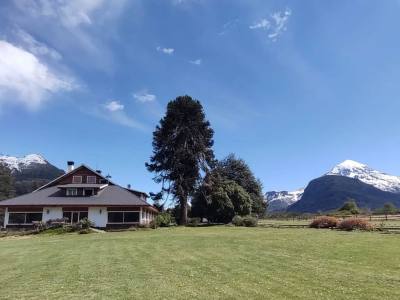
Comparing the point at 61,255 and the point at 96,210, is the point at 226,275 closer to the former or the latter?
the point at 61,255

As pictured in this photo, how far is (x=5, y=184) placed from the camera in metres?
131

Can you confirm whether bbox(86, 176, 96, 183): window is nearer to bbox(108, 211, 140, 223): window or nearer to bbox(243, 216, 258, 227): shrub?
bbox(108, 211, 140, 223): window

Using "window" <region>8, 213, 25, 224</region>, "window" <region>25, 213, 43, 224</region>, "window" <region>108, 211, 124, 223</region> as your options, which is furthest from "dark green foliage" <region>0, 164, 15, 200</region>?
"window" <region>108, 211, 124, 223</region>

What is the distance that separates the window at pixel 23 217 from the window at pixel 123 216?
360 inches

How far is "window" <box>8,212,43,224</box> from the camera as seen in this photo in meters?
54.9

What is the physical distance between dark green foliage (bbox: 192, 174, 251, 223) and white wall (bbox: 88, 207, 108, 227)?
14.3 metres

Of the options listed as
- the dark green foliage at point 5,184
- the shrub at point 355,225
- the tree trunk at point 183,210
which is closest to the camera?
the shrub at point 355,225

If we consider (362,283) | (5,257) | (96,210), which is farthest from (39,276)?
(96,210)

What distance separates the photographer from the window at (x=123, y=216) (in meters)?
55.5

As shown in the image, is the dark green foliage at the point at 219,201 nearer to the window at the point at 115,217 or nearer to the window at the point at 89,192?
the window at the point at 115,217

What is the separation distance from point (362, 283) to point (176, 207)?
53.8 m

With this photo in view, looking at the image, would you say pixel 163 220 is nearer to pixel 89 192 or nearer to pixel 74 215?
pixel 89 192

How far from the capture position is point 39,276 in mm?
15094

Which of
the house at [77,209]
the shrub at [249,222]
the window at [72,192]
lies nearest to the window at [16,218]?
the house at [77,209]
